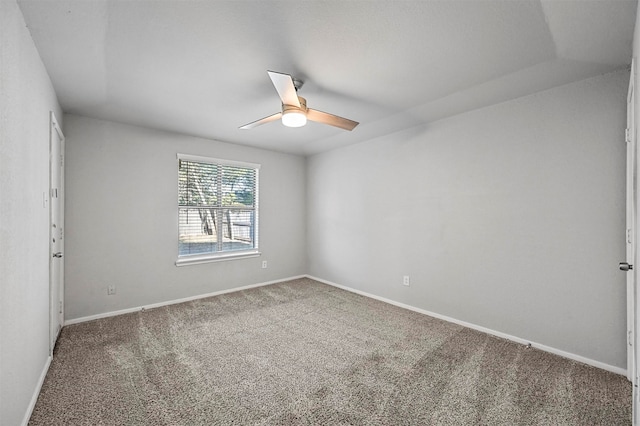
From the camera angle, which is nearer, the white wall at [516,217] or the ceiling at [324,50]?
the ceiling at [324,50]

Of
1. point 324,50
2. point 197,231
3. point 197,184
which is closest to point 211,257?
point 197,231

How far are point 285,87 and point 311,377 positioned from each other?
2230mm

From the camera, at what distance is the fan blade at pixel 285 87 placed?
6.37 feet

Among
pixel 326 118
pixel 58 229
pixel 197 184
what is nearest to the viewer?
pixel 326 118

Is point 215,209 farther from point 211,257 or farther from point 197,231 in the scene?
point 211,257

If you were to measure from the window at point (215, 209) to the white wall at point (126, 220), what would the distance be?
0.13 m

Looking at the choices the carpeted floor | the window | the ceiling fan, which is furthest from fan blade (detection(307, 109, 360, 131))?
the window

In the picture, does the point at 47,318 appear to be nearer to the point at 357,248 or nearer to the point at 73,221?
the point at 73,221

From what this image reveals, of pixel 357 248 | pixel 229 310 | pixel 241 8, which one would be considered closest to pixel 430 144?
pixel 357 248

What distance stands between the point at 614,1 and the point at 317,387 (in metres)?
2.96

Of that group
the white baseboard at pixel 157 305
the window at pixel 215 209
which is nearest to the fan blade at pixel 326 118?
the window at pixel 215 209

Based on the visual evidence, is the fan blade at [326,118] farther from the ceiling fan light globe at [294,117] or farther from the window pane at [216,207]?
the window pane at [216,207]

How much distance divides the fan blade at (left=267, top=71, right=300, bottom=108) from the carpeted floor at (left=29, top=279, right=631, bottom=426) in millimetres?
2208

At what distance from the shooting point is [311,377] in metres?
2.21
